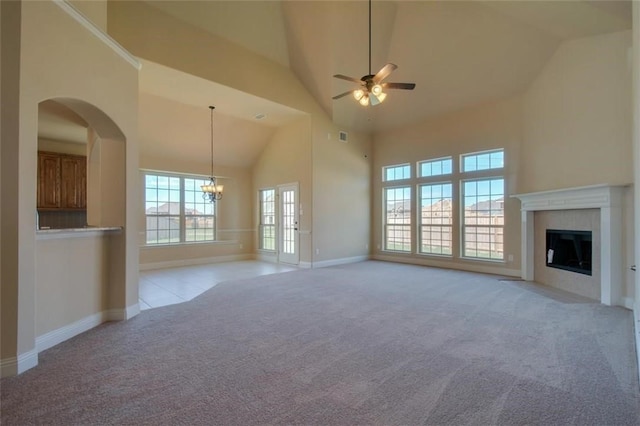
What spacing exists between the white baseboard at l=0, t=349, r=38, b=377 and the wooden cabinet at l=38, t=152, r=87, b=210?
5311 millimetres

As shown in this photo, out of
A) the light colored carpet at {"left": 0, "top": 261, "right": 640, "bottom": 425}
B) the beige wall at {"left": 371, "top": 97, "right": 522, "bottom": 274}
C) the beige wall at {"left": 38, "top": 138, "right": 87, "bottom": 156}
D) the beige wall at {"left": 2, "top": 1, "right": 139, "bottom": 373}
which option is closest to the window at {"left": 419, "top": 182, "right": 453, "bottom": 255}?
the beige wall at {"left": 371, "top": 97, "right": 522, "bottom": 274}

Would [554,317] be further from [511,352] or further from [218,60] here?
[218,60]

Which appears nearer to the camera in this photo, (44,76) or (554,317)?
(44,76)

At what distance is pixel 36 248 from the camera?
111 inches

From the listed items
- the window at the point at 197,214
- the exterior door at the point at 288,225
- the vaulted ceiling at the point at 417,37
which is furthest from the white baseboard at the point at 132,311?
the vaulted ceiling at the point at 417,37

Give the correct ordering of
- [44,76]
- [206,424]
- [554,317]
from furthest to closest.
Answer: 1. [554,317]
2. [44,76]
3. [206,424]

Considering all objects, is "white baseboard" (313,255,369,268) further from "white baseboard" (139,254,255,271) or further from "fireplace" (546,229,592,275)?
"fireplace" (546,229,592,275)

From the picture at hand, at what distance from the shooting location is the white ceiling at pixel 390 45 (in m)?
4.92

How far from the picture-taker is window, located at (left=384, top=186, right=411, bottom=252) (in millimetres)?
8031

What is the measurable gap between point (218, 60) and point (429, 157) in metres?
5.14

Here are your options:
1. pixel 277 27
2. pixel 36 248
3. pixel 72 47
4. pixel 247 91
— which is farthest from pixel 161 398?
pixel 277 27

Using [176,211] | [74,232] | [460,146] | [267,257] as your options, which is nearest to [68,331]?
[74,232]

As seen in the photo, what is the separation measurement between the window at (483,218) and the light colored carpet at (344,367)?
229 cm

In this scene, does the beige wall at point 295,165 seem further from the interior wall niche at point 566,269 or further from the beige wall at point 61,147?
the interior wall niche at point 566,269
